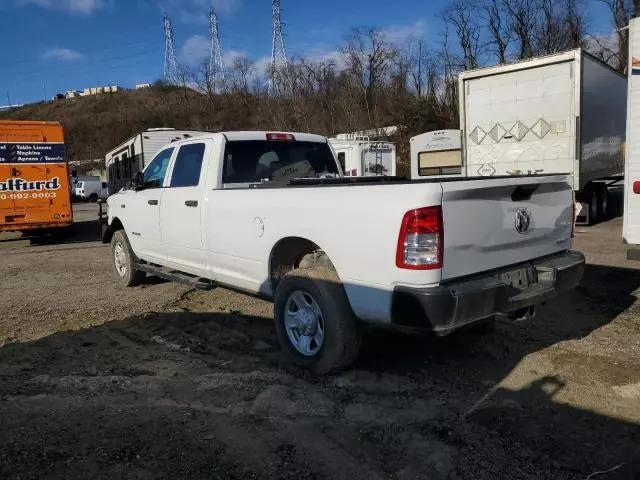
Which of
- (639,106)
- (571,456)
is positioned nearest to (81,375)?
(571,456)

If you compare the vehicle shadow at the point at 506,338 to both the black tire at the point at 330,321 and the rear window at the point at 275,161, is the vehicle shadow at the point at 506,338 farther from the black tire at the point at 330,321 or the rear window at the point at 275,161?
the rear window at the point at 275,161

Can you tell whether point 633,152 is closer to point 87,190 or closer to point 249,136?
point 249,136

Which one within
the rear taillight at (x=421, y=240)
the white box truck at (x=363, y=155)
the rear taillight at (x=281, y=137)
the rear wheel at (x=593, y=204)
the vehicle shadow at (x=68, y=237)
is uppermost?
the white box truck at (x=363, y=155)

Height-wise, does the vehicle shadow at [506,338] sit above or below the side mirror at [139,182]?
below

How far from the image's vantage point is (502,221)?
3938mm

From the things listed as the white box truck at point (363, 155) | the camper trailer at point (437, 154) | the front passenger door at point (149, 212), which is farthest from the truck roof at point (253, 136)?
the white box truck at point (363, 155)

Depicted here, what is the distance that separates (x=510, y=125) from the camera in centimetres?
1262

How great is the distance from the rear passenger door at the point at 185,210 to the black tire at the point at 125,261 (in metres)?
1.49

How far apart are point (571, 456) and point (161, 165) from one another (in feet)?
17.2

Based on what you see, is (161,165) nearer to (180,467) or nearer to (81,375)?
(81,375)

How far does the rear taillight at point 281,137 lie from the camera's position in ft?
19.8

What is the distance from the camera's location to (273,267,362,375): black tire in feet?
13.3

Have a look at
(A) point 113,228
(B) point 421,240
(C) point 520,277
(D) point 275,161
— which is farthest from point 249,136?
(A) point 113,228

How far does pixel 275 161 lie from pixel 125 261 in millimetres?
3155
